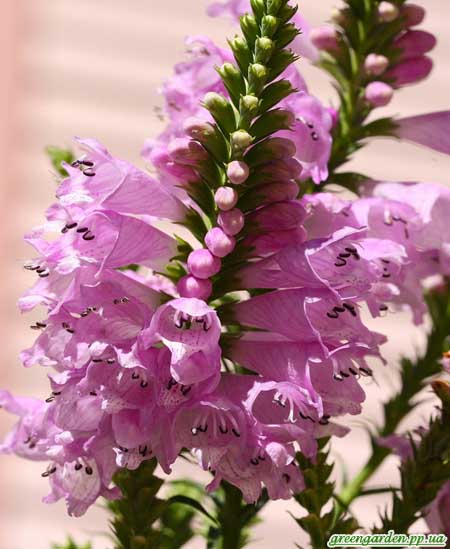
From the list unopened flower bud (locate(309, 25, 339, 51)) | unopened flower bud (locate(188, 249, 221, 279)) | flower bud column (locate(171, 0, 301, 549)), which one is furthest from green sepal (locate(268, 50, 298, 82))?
unopened flower bud (locate(309, 25, 339, 51))

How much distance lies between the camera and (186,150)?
18.1 inches

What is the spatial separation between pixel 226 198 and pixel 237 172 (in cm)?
2

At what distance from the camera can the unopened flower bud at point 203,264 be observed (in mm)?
452

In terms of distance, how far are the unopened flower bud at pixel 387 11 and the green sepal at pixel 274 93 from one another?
0.21 meters

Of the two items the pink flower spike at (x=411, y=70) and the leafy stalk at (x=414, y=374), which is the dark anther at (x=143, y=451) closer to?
the leafy stalk at (x=414, y=374)

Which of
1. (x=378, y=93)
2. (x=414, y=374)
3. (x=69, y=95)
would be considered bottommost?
(x=69, y=95)

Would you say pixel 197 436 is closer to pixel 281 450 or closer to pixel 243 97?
pixel 281 450

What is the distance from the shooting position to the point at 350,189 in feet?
2.06

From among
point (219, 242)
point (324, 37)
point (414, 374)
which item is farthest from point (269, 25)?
point (414, 374)

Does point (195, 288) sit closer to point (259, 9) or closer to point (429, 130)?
point (259, 9)

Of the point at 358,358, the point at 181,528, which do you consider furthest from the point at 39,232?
the point at 181,528

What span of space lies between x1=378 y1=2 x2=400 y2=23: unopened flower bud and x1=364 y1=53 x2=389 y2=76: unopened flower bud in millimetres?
28

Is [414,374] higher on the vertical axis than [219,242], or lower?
lower

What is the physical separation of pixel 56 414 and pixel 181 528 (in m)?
0.26
